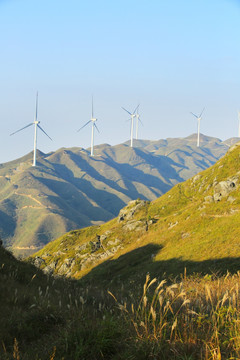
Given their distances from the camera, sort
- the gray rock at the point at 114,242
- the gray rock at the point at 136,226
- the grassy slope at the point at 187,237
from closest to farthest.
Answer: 1. the grassy slope at the point at 187,237
2. the gray rock at the point at 136,226
3. the gray rock at the point at 114,242

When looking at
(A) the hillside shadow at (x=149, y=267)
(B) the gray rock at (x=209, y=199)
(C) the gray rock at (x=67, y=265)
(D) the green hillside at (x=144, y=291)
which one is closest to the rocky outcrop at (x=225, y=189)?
(D) the green hillside at (x=144, y=291)

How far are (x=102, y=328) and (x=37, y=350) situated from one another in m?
1.65

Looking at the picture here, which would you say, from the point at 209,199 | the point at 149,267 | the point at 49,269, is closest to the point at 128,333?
the point at 49,269

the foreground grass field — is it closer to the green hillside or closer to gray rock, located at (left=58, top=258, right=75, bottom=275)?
the green hillside

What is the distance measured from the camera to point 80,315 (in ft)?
29.5

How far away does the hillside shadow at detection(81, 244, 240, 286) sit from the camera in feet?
148

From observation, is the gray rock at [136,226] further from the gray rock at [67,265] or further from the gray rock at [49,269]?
the gray rock at [49,269]

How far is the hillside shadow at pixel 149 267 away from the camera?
4525 centimetres

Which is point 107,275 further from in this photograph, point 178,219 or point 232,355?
point 232,355

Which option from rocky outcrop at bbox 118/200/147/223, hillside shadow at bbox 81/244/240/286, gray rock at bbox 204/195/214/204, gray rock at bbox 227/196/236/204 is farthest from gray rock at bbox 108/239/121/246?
gray rock at bbox 227/196/236/204

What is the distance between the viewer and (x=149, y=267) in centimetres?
6512

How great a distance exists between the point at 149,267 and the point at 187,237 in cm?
1269

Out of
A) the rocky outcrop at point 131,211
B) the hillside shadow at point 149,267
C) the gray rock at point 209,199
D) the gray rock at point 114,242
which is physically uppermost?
the gray rock at point 209,199

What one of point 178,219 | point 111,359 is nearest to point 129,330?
point 111,359
